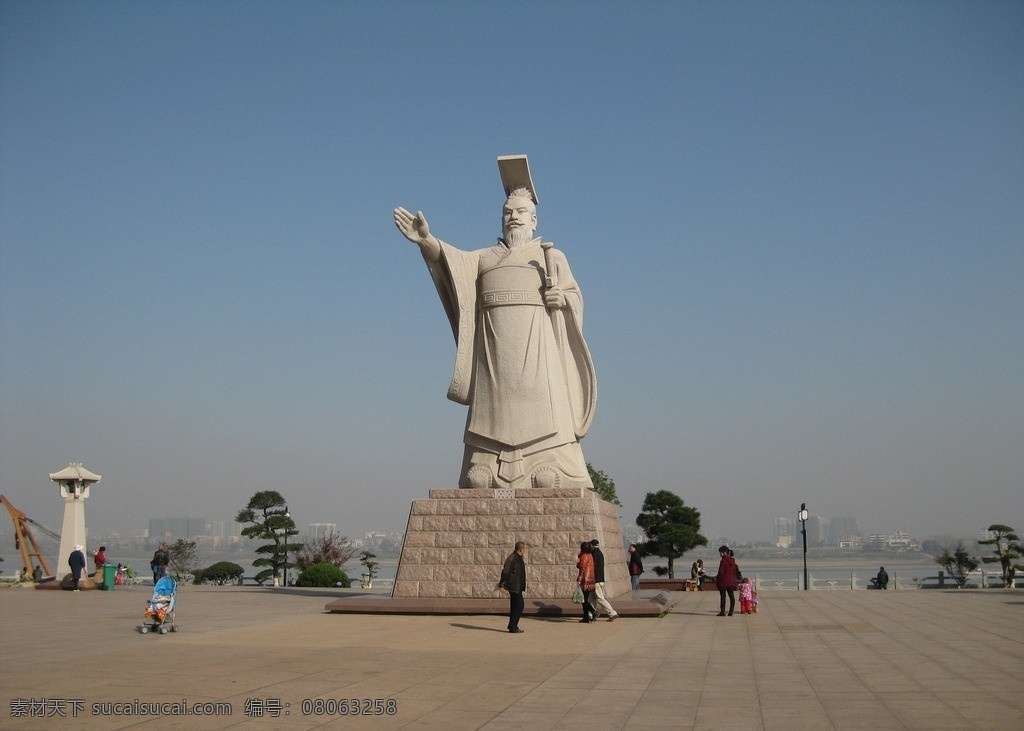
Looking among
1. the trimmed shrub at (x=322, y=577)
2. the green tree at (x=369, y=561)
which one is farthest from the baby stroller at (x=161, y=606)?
the green tree at (x=369, y=561)

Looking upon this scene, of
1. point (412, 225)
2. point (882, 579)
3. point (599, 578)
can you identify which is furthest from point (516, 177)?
point (882, 579)

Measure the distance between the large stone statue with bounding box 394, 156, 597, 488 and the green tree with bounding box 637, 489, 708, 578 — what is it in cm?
1152

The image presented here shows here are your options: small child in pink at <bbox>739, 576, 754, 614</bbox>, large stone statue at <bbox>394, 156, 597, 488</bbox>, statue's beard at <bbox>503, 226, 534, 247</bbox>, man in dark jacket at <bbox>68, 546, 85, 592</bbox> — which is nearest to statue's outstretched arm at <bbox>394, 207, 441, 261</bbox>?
large stone statue at <bbox>394, 156, 597, 488</bbox>

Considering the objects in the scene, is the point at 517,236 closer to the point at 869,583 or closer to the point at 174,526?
Answer: the point at 869,583

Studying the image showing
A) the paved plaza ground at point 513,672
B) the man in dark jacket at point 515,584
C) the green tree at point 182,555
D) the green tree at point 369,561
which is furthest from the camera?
the green tree at point 182,555

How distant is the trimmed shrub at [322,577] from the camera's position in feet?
72.9

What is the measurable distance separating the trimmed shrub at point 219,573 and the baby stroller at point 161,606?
52.4 feet

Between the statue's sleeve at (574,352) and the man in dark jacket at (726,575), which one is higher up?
the statue's sleeve at (574,352)

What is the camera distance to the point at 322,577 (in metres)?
22.2

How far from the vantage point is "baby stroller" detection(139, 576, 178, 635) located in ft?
32.3

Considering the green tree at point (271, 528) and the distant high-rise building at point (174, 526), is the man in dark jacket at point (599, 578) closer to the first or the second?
the green tree at point (271, 528)

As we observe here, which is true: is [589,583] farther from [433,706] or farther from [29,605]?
[29,605]

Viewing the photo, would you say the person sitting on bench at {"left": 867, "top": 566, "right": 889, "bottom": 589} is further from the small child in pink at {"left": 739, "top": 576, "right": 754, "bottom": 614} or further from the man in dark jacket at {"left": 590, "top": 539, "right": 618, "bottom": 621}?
the man in dark jacket at {"left": 590, "top": 539, "right": 618, "bottom": 621}

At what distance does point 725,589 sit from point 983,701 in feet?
22.1
